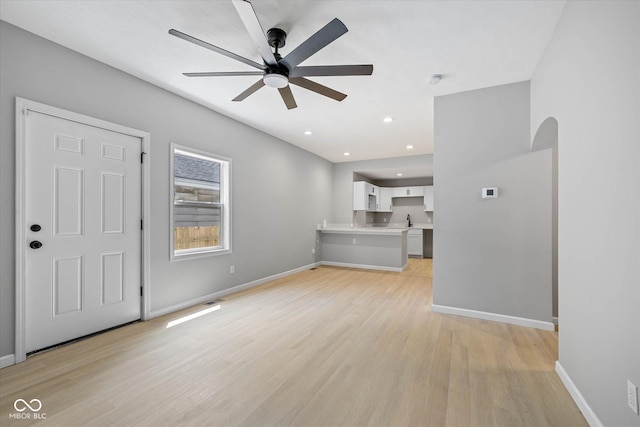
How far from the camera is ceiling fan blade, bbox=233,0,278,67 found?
1566mm

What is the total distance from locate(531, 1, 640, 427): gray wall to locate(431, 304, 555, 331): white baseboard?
104 centimetres

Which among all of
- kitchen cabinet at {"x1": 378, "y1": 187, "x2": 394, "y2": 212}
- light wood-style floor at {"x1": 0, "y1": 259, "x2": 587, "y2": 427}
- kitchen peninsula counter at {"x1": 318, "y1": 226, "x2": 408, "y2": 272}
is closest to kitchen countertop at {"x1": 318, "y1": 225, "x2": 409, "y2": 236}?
kitchen peninsula counter at {"x1": 318, "y1": 226, "x2": 408, "y2": 272}

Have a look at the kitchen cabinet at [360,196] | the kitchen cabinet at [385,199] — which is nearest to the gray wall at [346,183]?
the kitchen cabinet at [360,196]

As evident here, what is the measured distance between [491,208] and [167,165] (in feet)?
13.1

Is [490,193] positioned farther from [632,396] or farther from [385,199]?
[385,199]

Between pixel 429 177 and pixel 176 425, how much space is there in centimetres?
838

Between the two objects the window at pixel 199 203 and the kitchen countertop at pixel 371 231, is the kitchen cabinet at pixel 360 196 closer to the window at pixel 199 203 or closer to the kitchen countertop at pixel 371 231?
the kitchen countertop at pixel 371 231

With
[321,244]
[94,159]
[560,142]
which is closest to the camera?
[560,142]

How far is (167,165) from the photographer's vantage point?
3.33 m

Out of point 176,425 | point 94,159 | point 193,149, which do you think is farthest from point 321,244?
point 176,425

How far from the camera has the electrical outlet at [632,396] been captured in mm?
1155

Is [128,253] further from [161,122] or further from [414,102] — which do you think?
[414,102]

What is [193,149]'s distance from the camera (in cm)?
362

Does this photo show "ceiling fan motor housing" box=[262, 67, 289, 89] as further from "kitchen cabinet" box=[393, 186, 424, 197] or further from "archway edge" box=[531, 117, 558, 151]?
"kitchen cabinet" box=[393, 186, 424, 197]
